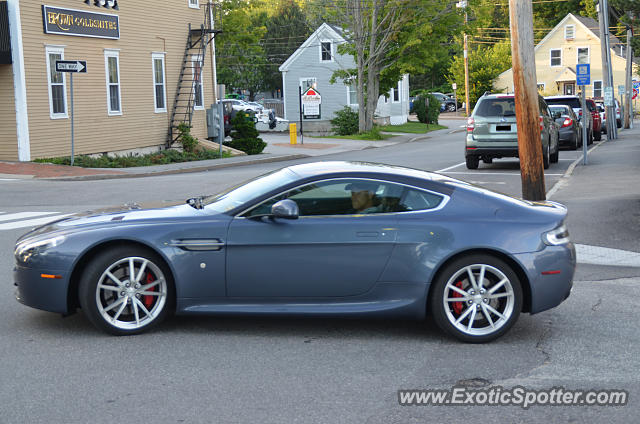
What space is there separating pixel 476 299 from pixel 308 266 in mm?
1299

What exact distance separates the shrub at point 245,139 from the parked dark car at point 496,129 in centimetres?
1393

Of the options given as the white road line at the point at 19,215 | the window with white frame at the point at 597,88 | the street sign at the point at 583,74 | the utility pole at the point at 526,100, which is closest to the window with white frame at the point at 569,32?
the window with white frame at the point at 597,88

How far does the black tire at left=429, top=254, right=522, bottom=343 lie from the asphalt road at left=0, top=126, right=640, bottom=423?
0.12m

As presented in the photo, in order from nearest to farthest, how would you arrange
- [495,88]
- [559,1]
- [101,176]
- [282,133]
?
[101,176], [282,133], [495,88], [559,1]

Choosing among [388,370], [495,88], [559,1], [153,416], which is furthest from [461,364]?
[559,1]

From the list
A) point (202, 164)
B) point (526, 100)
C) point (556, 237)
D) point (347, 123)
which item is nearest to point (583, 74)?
point (526, 100)

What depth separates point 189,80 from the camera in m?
32.7

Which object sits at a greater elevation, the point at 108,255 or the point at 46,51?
the point at 46,51

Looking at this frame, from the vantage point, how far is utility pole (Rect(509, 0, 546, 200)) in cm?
1254

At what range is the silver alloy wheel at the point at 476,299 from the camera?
6.04 metres

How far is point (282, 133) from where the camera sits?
166 ft

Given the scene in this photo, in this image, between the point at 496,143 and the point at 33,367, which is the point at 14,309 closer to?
the point at 33,367

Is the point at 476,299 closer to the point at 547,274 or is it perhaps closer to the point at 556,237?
the point at 547,274

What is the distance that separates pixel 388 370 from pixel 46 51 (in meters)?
22.6
